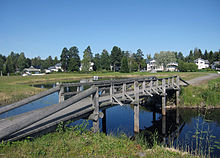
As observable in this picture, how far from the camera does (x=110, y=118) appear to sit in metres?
16.4

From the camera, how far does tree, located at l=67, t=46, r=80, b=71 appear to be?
8712 centimetres

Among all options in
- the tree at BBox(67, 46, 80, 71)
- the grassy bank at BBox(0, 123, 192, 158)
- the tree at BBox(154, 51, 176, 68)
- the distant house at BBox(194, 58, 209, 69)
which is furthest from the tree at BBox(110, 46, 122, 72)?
the grassy bank at BBox(0, 123, 192, 158)

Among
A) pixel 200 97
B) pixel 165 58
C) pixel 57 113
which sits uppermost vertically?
pixel 165 58

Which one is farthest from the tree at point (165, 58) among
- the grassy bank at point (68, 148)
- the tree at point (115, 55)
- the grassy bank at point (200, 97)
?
the grassy bank at point (68, 148)

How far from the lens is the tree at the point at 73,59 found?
87125mm

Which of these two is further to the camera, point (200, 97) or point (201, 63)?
point (201, 63)

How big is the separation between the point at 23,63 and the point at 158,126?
109 m

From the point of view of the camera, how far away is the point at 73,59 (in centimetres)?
8750

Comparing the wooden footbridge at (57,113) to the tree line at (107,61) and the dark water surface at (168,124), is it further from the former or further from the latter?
the tree line at (107,61)

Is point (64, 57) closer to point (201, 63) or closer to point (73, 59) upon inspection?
point (73, 59)

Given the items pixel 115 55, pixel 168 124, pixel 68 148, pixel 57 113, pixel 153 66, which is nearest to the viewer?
pixel 68 148

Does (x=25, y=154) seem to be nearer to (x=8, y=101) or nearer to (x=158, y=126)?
(x=158, y=126)

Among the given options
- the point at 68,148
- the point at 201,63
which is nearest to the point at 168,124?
the point at 68,148

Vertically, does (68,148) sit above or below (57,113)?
below
